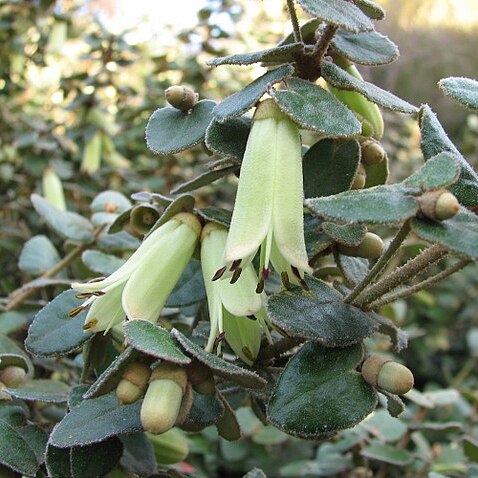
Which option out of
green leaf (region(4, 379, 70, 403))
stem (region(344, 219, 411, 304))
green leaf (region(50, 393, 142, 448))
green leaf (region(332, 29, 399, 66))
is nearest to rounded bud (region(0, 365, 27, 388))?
green leaf (region(4, 379, 70, 403))

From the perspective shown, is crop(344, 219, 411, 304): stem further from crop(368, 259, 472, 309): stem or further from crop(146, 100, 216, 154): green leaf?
crop(146, 100, 216, 154): green leaf

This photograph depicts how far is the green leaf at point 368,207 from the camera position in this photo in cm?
43

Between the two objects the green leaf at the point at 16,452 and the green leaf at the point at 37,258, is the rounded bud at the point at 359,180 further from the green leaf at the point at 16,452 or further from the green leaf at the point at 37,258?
the green leaf at the point at 37,258

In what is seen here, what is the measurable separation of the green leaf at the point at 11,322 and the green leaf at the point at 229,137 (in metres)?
0.44

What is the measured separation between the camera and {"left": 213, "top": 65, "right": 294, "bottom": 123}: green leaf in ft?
1.74

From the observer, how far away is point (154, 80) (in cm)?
186

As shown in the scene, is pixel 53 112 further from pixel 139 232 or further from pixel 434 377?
pixel 434 377

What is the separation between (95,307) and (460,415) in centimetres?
109

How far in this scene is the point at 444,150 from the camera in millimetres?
543

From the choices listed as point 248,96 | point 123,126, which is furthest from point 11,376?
point 123,126

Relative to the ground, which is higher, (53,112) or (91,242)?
(91,242)

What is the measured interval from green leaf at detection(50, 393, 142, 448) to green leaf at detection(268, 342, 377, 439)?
0.39ft

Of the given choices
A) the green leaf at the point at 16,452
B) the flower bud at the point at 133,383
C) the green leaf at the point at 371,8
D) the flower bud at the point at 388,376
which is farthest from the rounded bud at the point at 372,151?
the green leaf at the point at 16,452

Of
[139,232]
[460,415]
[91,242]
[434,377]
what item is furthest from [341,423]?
[434,377]
